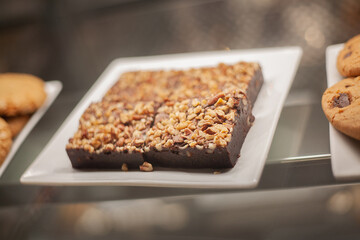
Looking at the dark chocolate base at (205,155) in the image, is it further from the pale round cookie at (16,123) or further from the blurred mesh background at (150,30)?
the pale round cookie at (16,123)

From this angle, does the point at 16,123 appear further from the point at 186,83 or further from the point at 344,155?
the point at 344,155

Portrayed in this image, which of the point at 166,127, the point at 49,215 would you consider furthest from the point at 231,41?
the point at 49,215

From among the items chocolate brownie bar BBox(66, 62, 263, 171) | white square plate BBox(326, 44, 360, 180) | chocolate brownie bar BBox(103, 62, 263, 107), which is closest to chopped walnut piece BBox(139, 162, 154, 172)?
chocolate brownie bar BBox(66, 62, 263, 171)

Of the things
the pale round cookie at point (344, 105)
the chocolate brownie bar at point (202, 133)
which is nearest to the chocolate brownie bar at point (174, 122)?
the chocolate brownie bar at point (202, 133)

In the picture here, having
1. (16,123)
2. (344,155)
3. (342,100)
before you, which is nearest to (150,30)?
(16,123)

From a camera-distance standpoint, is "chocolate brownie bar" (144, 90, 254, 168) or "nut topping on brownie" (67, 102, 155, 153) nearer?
"chocolate brownie bar" (144, 90, 254, 168)

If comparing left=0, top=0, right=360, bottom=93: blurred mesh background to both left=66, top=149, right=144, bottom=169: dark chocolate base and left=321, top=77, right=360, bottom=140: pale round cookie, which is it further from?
left=66, top=149, right=144, bottom=169: dark chocolate base
